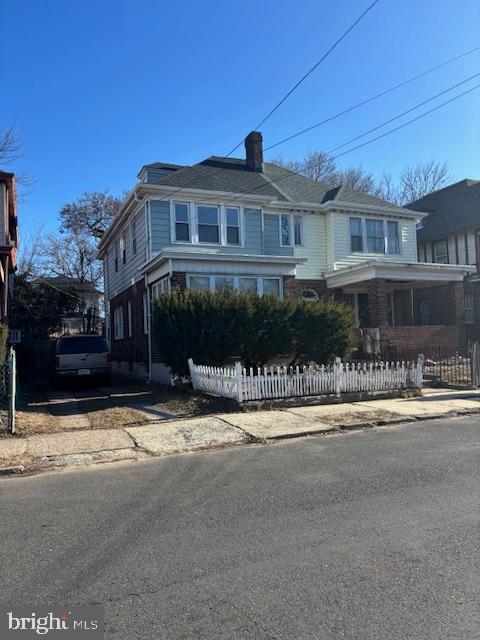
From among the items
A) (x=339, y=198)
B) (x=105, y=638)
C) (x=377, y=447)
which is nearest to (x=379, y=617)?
(x=105, y=638)

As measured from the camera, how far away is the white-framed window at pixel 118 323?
2398cm

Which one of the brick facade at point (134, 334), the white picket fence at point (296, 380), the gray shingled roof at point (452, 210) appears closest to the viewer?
the white picket fence at point (296, 380)

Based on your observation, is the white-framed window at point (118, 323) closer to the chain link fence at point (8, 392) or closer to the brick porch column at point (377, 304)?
the brick porch column at point (377, 304)

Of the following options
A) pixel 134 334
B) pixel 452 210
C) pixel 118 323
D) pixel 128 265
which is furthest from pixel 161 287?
pixel 452 210

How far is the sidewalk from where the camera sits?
7547 mm

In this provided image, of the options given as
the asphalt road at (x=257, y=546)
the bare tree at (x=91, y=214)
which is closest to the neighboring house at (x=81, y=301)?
the bare tree at (x=91, y=214)

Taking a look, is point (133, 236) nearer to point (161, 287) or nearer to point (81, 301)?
point (161, 287)

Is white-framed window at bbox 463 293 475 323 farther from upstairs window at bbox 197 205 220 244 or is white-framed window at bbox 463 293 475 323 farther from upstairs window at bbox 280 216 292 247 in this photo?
upstairs window at bbox 197 205 220 244

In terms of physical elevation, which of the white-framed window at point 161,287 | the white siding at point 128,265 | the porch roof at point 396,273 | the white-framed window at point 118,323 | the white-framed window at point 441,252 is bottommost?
the white-framed window at point 118,323

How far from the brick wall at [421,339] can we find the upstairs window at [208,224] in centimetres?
691

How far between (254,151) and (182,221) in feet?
23.3

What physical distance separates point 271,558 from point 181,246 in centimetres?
1516

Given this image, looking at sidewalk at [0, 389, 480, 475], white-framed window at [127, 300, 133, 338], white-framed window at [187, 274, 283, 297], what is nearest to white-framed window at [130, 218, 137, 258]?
white-framed window at [127, 300, 133, 338]

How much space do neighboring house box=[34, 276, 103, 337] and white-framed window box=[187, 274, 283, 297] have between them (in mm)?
16506
